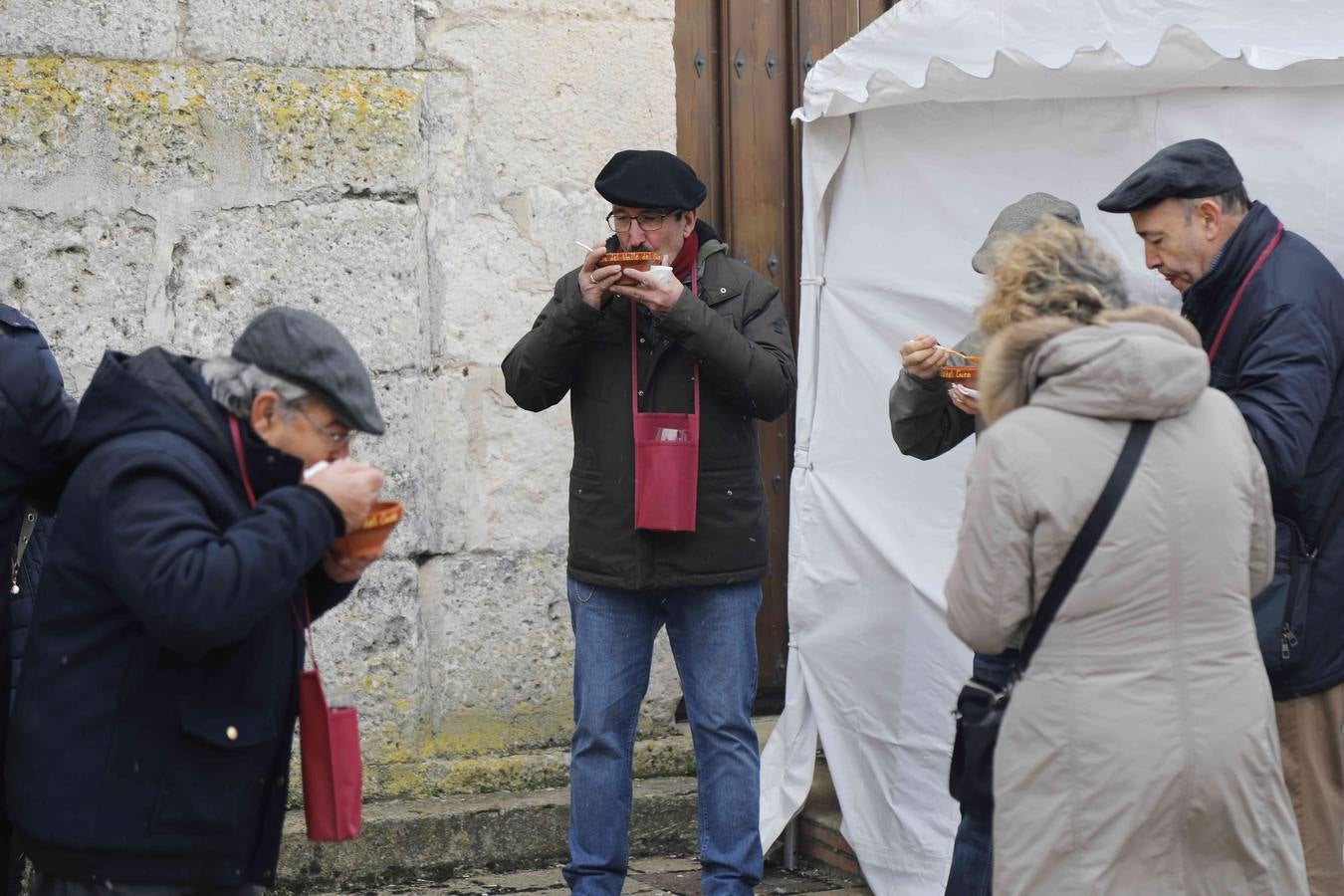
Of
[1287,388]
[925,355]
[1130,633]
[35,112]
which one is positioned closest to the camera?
[1130,633]

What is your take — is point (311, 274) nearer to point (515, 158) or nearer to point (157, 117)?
point (157, 117)

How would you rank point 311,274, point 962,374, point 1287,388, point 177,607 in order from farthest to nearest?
1. point 311,274
2. point 962,374
3. point 1287,388
4. point 177,607

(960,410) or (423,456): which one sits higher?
(960,410)

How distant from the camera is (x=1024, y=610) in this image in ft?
8.91

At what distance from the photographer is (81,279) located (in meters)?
4.38

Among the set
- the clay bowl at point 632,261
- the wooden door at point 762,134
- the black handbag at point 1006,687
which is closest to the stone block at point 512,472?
the wooden door at point 762,134

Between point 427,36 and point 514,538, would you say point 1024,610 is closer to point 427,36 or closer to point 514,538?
point 514,538

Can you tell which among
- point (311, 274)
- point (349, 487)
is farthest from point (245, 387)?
point (311, 274)

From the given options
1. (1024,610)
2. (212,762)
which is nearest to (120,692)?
(212,762)

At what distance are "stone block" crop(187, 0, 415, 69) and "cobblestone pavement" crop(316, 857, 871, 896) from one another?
87.3 inches

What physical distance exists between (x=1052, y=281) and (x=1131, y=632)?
61cm

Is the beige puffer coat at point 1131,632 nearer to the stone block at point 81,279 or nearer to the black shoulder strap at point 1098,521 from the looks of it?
the black shoulder strap at point 1098,521

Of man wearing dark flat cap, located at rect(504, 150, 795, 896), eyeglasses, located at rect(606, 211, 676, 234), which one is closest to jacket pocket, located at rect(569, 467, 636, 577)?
man wearing dark flat cap, located at rect(504, 150, 795, 896)

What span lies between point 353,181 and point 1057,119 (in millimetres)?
1852
